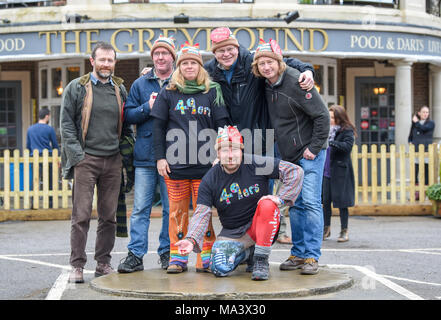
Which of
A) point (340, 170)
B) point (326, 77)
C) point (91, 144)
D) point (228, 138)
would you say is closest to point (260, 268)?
point (228, 138)

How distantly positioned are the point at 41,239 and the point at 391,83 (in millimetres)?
11249

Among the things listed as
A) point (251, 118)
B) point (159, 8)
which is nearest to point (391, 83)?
point (159, 8)

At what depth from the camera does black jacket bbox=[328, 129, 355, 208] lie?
9891 millimetres

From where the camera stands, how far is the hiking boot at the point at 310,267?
638 cm

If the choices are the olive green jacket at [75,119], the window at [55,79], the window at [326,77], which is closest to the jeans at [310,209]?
the olive green jacket at [75,119]

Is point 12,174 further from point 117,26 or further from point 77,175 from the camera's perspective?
point 77,175

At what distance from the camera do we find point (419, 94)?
1938 cm

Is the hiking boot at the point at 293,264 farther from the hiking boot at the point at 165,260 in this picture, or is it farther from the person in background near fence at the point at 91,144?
the person in background near fence at the point at 91,144

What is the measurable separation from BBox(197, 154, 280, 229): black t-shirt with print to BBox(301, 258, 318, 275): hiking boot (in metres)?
0.72

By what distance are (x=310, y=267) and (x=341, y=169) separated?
3.80 meters

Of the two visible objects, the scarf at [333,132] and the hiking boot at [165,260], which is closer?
the hiking boot at [165,260]

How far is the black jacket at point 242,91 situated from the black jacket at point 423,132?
969 centimetres

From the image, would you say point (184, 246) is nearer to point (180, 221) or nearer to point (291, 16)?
point (180, 221)
